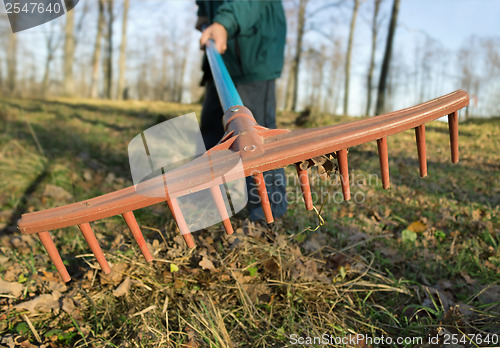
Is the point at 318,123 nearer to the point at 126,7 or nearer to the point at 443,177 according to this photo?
the point at 443,177

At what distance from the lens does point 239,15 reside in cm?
233

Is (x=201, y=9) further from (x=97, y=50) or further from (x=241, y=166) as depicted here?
(x=97, y=50)

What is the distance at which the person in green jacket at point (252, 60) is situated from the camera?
2326mm

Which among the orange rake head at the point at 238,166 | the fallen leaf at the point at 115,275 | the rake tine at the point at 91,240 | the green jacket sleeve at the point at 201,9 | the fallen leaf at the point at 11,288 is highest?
the green jacket sleeve at the point at 201,9

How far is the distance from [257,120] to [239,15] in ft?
2.47

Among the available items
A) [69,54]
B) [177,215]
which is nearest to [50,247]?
[177,215]

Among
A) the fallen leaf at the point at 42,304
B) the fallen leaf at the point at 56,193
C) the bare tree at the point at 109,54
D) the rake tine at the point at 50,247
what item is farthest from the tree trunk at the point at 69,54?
the rake tine at the point at 50,247

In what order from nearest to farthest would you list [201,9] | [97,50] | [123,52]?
[201,9] < [123,52] < [97,50]

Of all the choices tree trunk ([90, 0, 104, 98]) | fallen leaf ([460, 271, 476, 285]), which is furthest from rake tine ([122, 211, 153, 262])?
tree trunk ([90, 0, 104, 98])

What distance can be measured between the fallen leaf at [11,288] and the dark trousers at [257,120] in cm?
138

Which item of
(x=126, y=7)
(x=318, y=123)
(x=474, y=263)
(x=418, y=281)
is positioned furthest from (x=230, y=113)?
(x=126, y=7)

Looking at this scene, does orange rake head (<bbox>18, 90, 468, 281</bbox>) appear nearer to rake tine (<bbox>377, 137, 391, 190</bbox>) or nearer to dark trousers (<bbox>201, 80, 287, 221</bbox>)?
rake tine (<bbox>377, 137, 391, 190</bbox>)

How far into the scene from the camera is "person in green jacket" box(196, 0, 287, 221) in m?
2.33

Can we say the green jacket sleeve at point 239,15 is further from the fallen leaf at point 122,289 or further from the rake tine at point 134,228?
the fallen leaf at point 122,289
